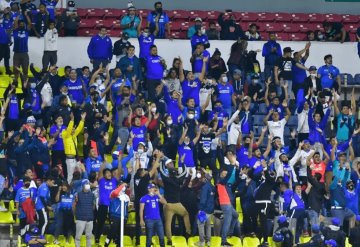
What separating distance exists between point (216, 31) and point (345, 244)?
10488 mm

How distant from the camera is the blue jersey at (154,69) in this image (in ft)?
144

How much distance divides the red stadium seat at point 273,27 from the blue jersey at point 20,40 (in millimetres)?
7643

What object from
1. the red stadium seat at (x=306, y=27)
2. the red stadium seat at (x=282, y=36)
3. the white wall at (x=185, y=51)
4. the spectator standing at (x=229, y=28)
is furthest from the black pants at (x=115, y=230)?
the red stadium seat at (x=306, y=27)

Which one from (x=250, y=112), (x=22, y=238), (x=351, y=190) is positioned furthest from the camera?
(x=250, y=112)

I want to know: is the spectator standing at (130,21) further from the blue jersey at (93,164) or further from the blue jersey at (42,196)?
the blue jersey at (42,196)

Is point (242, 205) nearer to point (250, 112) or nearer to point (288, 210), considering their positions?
point (288, 210)

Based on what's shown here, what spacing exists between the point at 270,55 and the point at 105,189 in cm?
881

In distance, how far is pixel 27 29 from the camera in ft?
150

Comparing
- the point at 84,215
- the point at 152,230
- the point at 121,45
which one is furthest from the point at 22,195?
the point at 121,45

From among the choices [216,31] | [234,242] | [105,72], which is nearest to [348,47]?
[216,31]

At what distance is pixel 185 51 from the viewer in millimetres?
47312

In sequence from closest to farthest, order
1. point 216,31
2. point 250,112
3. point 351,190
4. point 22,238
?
1. point 22,238
2. point 351,190
3. point 250,112
4. point 216,31

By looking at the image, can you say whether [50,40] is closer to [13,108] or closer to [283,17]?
[13,108]

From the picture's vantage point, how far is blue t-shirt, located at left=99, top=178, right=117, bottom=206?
38.7 meters
